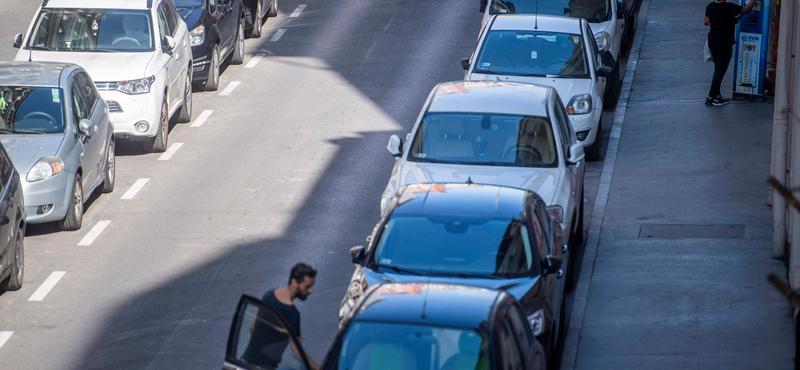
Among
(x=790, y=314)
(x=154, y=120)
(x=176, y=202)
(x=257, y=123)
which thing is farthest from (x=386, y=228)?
(x=257, y=123)

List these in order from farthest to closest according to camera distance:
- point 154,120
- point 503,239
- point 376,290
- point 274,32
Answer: point 274,32, point 154,120, point 503,239, point 376,290

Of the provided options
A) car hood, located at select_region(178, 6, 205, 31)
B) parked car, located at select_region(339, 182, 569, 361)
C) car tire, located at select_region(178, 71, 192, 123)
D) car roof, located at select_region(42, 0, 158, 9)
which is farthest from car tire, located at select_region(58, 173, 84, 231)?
car hood, located at select_region(178, 6, 205, 31)

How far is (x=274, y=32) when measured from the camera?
28.7 m

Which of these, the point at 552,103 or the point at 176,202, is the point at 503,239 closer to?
the point at 552,103

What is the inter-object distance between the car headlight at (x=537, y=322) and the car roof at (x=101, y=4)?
1128 centimetres

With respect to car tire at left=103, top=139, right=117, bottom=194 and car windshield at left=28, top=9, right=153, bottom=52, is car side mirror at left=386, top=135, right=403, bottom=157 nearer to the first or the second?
car tire at left=103, top=139, right=117, bottom=194

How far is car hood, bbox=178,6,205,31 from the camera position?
941 inches

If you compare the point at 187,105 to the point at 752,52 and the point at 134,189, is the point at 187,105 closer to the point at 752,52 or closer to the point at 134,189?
the point at 134,189

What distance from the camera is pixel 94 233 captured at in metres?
17.1

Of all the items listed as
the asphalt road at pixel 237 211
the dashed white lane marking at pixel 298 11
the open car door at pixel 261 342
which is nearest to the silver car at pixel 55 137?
the asphalt road at pixel 237 211

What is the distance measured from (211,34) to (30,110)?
6.69m

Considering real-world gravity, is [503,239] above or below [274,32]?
above

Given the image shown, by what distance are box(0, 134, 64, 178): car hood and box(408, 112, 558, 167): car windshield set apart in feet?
14.0

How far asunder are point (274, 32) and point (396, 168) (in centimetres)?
1399
